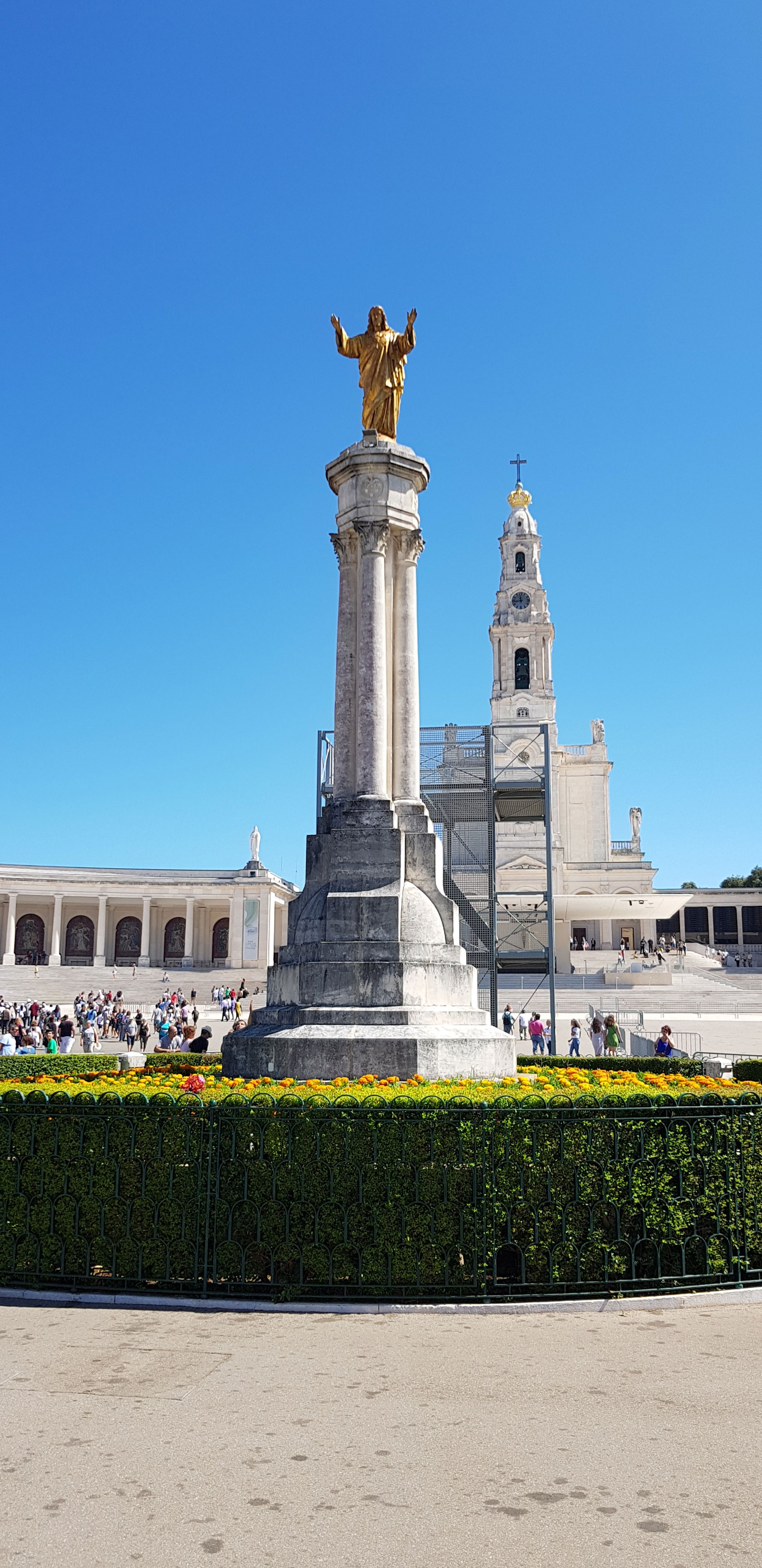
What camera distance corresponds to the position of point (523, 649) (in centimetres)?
8175

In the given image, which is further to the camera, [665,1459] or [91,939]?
[91,939]

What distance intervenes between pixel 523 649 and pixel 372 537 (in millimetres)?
68966

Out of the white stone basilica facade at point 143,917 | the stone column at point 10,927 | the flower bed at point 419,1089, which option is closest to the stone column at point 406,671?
the flower bed at point 419,1089

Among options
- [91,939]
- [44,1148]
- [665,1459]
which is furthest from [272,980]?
[91,939]

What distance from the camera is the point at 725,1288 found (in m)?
7.05

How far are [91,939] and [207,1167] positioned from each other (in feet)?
263

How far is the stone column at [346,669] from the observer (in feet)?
46.0

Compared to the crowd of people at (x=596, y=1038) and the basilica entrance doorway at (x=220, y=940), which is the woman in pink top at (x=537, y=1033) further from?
the basilica entrance doorway at (x=220, y=940)

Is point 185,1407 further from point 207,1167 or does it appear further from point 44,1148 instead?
point 44,1148

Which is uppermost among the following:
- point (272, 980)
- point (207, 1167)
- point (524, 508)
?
point (524, 508)

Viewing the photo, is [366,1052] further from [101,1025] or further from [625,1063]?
A: [101,1025]

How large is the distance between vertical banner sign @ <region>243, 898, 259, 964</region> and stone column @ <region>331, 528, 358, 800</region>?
60348 millimetres

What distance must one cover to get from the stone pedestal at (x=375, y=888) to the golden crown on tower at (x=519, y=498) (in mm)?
74143

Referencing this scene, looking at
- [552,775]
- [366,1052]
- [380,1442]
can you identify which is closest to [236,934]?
[552,775]
